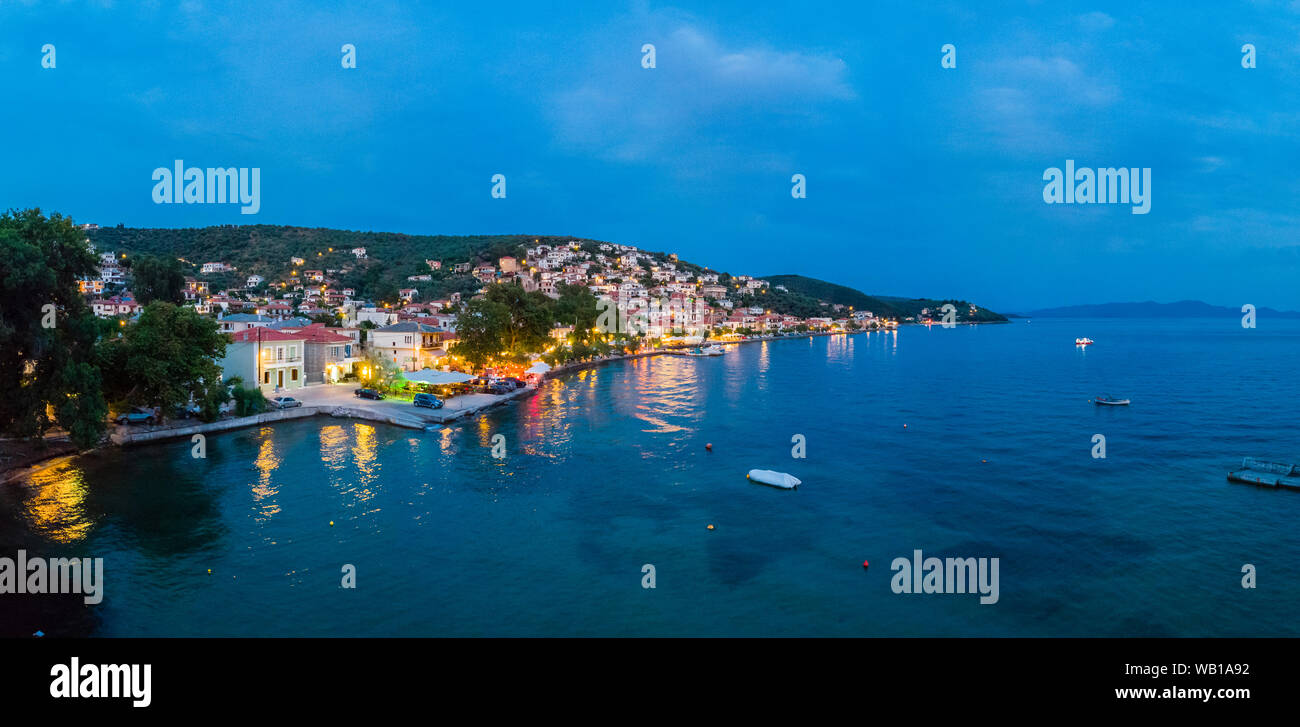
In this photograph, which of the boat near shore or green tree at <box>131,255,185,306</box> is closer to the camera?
green tree at <box>131,255,185,306</box>

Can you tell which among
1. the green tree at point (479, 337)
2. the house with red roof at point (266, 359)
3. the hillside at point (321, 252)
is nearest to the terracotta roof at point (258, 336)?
the house with red roof at point (266, 359)

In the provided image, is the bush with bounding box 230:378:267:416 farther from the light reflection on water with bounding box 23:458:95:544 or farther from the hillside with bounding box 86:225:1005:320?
the hillside with bounding box 86:225:1005:320

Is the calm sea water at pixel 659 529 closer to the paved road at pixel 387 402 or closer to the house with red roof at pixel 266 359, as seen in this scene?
the paved road at pixel 387 402

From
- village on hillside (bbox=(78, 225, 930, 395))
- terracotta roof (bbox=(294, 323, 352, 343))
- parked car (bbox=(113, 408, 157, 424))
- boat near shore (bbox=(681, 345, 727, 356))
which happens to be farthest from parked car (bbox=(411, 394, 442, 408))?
boat near shore (bbox=(681, 345, 727, 356))

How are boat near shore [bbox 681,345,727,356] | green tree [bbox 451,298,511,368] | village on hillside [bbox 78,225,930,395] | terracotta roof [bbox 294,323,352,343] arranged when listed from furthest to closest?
boat near shore [bbox 681,345,727,356]
green tree [bbox 451,298,511,368]
terracotta roof [bbox 294,323,352,343]
village on hillside [bbox 78,225,930,395]

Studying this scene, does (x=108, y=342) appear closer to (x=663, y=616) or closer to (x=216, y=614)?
(x=216, y=614)
